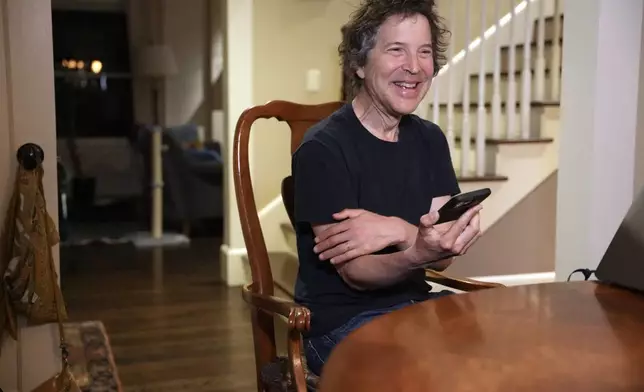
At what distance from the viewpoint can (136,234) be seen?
5.96 metres

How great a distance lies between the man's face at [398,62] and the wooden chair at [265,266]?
28 centimetres

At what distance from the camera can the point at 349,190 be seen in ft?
4.86

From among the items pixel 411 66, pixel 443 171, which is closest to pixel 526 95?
pixel 443 171

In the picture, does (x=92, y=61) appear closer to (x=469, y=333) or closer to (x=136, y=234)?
(x=136, y=234)

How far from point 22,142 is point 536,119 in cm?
242

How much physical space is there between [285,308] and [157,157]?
477cm

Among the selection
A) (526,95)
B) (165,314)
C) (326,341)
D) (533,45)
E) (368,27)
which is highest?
(533,45)

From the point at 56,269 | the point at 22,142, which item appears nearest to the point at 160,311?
the point at 56,269

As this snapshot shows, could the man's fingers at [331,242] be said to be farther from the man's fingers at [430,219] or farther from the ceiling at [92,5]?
the ceiling at [92,5]

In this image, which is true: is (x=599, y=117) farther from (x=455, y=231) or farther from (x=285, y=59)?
(x=285, y=59)

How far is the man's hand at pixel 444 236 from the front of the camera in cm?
125

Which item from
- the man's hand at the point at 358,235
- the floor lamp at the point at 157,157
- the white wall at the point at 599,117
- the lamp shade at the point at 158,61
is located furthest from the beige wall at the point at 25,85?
the lamp shade at the point at 158,61

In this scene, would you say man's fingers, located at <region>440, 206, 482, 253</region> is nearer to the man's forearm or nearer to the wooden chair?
the man's forearm

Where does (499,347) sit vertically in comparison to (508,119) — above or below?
below
